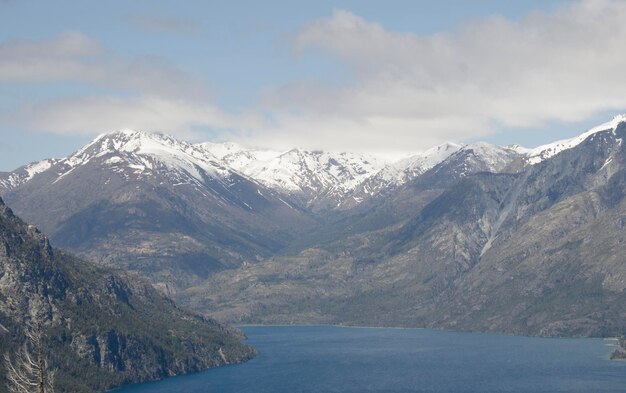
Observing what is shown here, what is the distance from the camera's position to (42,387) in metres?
56.2

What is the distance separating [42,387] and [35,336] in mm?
3032

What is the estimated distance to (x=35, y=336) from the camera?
2178 inches
